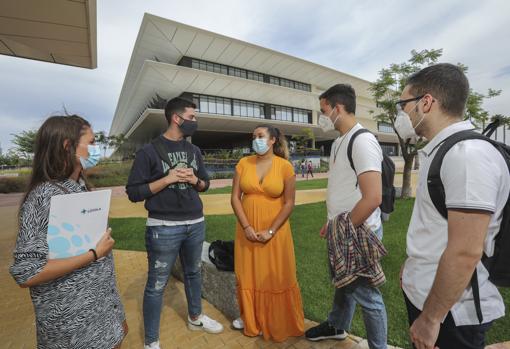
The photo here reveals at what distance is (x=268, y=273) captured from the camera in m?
2.72

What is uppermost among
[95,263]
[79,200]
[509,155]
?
[509,155]

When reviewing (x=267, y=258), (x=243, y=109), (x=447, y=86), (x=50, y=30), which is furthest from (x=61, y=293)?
(x=243, y=109)

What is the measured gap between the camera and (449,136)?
1231 mm

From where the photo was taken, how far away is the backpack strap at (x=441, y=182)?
1.17m

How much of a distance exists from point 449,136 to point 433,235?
474 mm

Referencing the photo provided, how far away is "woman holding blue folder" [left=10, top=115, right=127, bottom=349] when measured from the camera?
133 cm

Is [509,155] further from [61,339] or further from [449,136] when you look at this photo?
[61,339]

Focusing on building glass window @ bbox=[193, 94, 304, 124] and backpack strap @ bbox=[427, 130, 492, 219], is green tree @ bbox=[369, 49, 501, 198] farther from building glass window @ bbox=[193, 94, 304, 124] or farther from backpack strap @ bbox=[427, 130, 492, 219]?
building glass window @ bbox=[193, 94, 304, 124]

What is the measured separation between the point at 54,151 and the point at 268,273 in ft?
6.91

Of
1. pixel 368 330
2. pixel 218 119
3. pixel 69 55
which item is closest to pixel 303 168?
pixel 218 119

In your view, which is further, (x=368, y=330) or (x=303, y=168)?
Answer: (x=303, y=168)

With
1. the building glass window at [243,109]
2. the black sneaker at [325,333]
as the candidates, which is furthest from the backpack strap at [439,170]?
the building glass window at [243,109]

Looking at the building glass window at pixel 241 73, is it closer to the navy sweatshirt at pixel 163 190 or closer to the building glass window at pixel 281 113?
the building glass window at pixel 281 113

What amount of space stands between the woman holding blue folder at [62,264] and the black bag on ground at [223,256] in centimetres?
158
